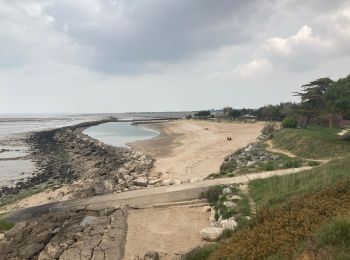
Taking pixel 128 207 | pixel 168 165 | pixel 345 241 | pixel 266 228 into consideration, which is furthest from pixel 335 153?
pixel 345 241

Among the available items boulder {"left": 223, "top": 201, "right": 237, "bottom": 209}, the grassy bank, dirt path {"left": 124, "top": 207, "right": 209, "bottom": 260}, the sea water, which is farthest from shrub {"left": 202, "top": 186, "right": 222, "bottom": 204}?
the sea water

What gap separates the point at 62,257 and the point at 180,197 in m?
6.86

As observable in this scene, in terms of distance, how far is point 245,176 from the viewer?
775 inches

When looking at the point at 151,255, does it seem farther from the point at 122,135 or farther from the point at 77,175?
the point at 122,135

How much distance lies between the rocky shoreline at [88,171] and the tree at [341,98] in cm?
1454

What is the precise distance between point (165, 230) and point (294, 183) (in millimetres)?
5225

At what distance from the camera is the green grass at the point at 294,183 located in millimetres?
13320

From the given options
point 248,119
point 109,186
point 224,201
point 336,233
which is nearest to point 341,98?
point 224,201

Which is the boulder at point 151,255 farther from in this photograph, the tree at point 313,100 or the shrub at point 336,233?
the tree at point 313,100

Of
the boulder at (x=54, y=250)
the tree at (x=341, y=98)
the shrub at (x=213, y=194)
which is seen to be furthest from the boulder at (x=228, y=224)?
the tree at (x=341, y=98)

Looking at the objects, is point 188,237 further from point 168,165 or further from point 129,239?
point 168,165

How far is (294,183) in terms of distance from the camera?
15.4 m

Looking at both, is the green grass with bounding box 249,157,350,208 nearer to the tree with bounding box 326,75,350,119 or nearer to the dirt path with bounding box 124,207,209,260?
the dirt path with bounding box 124,207,209,260

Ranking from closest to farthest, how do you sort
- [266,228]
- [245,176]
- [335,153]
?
[266,228]
[245,176]
[335,153]
